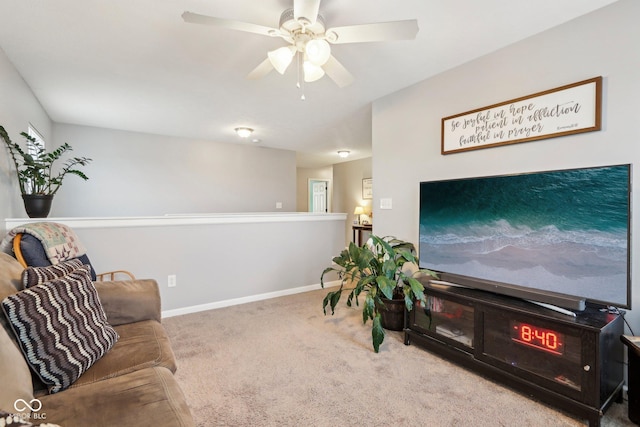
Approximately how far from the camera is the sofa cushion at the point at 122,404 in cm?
96

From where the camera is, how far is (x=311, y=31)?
1.67 m

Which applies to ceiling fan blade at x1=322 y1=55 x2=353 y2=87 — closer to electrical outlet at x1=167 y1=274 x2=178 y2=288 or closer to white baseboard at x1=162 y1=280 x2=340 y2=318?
electrical outlet at x1=167 y1=274 x2=178 y2=288

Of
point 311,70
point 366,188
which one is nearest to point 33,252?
point 311,70

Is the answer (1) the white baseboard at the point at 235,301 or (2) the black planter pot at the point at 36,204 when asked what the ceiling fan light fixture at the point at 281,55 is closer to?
(2) the black planter pot at the point at 36,204

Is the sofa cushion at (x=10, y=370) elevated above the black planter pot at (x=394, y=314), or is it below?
above

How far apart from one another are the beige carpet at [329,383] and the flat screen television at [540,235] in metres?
0.64

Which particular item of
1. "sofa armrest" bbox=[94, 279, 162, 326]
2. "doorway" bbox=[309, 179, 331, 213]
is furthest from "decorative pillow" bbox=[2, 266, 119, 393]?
"doorway" bbox=[309, 179, 331, 213]

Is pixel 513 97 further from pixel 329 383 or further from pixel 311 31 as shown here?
pixel 329 383

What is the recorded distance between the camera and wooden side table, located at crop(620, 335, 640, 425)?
152 cm

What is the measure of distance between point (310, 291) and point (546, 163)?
9.97ft

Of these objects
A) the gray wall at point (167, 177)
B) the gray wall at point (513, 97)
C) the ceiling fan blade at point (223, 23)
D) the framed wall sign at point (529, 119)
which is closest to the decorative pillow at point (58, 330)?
the ceiling fan blade at point (223, 23)

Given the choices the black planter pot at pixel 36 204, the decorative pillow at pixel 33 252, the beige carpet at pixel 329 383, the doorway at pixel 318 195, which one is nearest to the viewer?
the beige carpet at pixel 329 383

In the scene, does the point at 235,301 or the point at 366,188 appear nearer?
the point at 235,301

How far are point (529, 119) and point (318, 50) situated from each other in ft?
5.04
